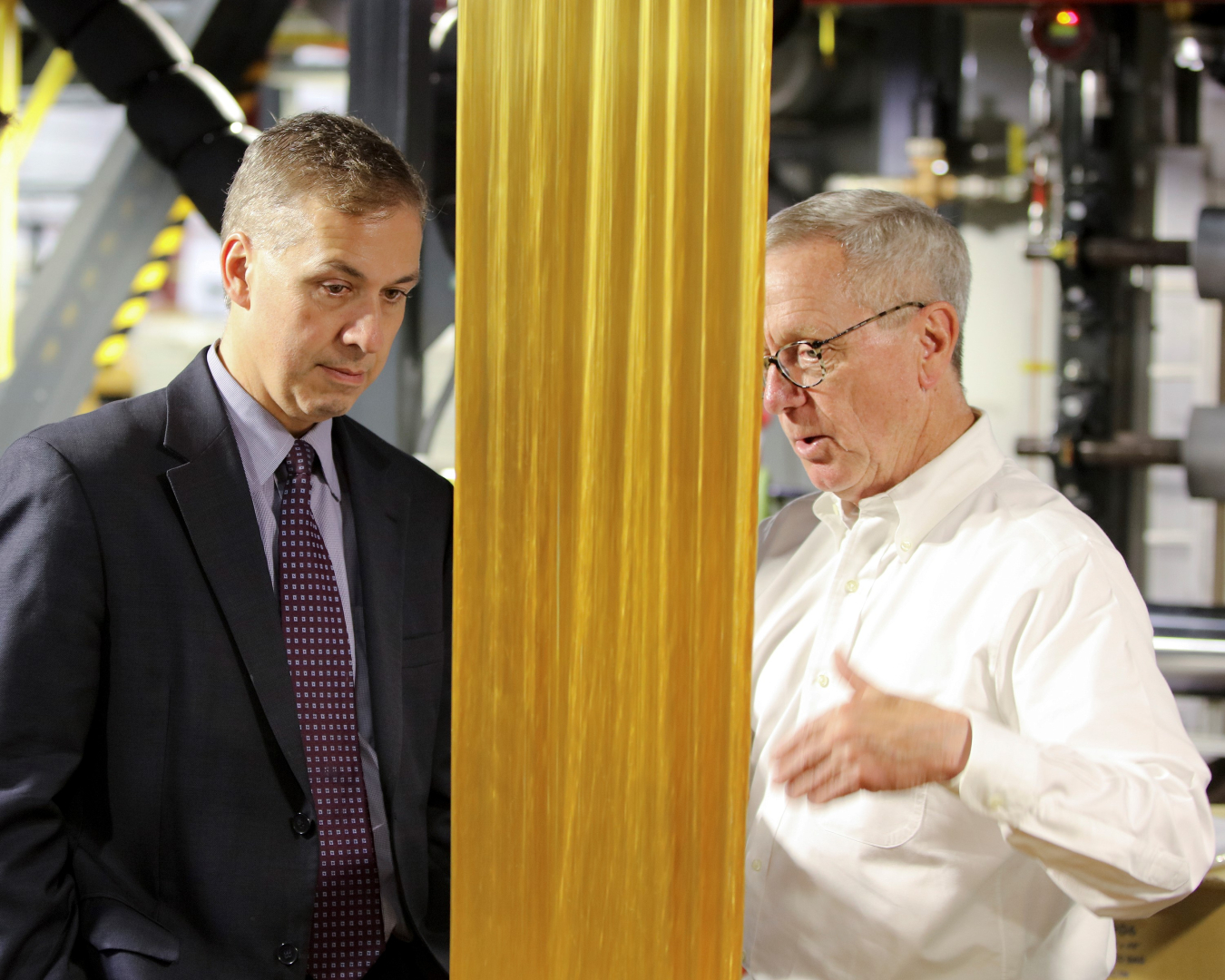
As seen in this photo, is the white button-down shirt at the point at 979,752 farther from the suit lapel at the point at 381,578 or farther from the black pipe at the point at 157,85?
the black pipe at the point at 157,85

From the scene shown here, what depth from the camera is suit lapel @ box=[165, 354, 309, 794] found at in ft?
2.83

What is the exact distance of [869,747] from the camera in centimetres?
70

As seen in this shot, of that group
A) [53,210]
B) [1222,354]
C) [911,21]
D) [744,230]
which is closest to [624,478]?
[744,230]

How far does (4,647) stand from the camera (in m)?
0.82

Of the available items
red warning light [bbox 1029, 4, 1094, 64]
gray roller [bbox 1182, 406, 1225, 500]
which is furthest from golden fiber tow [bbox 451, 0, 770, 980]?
red warning light [bbox 1029, 4, 1094, 64]

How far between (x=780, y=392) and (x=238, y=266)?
1.78ft

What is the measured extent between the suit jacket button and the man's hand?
0.40 meters

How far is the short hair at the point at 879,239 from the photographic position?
1.12 meters

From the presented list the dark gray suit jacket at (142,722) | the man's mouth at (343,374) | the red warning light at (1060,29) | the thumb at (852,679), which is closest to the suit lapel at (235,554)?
the dark gray suit jacket at (142,722)

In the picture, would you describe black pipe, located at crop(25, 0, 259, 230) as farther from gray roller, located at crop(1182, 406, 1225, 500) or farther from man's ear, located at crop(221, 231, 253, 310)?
gray roller, located at crop(1182, 406, 1225, 500)

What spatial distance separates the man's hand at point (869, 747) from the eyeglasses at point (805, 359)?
460 millimetres

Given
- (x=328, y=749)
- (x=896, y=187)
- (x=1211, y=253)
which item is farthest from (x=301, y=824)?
(x=896, y=187)

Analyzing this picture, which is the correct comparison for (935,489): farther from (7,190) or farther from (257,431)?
(7,190)

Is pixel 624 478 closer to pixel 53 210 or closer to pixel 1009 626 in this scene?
pixel 1009 626
